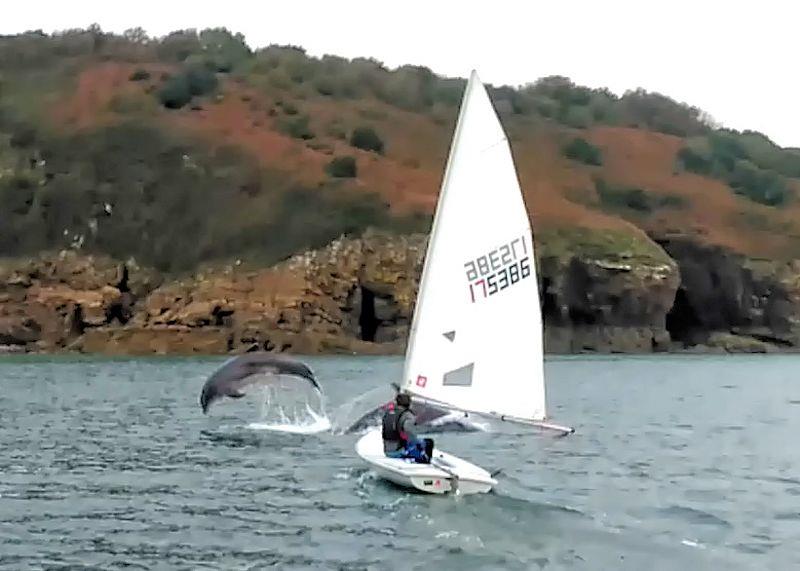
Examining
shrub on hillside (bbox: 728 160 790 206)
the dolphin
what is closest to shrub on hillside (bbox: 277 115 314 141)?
shrub on hillside (bbox: 728 160 790 206)

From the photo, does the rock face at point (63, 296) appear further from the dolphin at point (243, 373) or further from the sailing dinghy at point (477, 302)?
the sailing dinghy at point (477, 302)

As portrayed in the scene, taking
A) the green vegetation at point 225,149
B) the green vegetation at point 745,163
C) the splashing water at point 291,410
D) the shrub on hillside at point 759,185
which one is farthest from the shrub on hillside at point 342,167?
the splashing water at point 291,410

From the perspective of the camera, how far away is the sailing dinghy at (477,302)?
2589cm

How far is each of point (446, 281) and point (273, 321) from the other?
225ft

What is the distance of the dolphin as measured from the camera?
44094 millimetres

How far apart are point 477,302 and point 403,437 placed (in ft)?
11.7

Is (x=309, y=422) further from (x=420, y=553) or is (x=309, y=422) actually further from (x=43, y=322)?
(x=43, y=322)

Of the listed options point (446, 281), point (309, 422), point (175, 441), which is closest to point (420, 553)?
point (446, 281)

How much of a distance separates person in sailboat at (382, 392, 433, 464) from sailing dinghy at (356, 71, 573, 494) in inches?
35.9

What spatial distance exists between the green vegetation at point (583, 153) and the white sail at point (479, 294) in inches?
4665

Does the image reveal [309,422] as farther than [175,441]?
Yes

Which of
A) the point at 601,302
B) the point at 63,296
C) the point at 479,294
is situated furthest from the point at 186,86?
the point at 479,294

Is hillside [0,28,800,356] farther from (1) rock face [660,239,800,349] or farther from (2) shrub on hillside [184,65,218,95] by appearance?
(1) rock face [660,239,800,349]

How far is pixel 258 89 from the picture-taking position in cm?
13775
